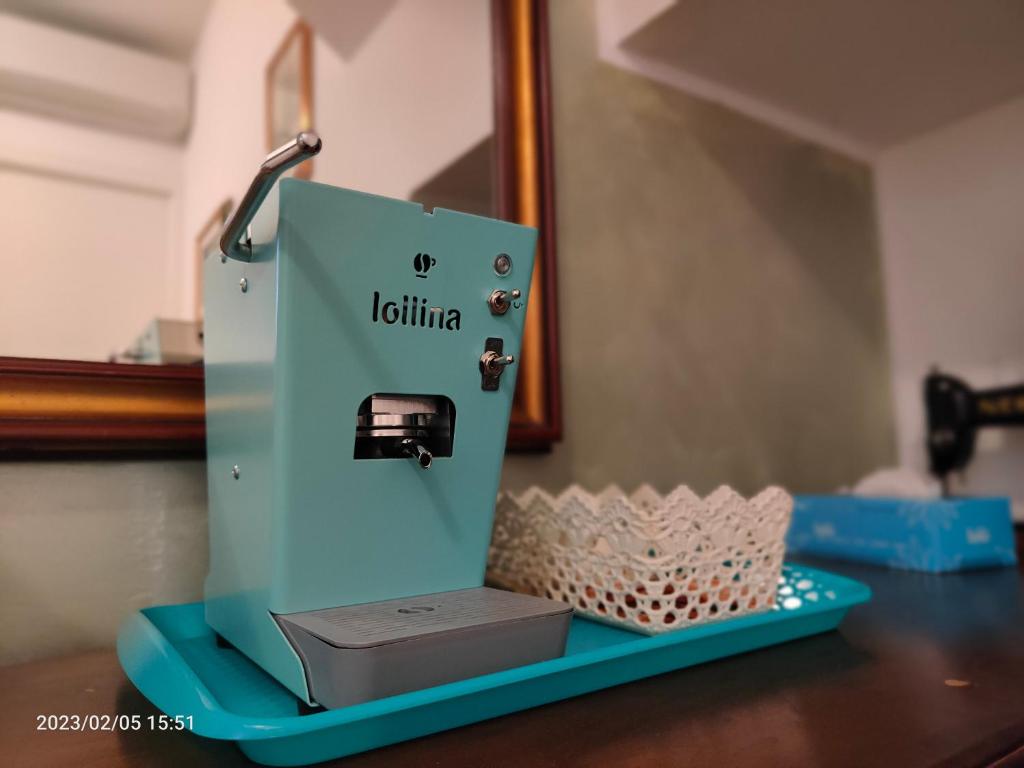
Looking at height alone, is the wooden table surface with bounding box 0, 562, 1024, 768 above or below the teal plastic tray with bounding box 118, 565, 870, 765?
below

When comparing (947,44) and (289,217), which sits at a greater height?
(947,44)

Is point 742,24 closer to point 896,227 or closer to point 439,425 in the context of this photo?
point 896,227

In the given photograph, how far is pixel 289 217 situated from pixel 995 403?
Answer: 4.12 ft

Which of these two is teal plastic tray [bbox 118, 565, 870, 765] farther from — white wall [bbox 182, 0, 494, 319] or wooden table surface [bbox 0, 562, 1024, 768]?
white wall [bbox 182, 0, 494, 319]

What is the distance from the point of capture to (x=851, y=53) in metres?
1.16

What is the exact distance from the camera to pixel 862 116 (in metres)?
1.37

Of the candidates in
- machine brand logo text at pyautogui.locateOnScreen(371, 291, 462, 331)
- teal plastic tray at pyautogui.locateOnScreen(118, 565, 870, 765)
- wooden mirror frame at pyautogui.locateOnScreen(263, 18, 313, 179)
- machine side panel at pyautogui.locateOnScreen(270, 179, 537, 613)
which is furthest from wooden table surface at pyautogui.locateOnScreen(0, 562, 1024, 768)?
wooden mirror frame at pyautogui.locateOnScreen(263, 18, 313, 179)

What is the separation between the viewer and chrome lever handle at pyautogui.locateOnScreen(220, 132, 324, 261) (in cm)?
37

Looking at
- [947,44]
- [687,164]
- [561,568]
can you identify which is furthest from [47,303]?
[947,44]

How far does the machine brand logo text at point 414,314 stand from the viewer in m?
0.46

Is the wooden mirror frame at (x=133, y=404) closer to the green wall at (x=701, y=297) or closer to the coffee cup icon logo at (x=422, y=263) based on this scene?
the green wall at (x=701, y=297)

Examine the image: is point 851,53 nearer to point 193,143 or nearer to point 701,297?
point 701,297

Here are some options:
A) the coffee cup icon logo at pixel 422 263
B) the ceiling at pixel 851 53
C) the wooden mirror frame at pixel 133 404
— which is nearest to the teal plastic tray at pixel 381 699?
the wooden mirror frame at pixel 133 404

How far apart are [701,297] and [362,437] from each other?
81 cm
